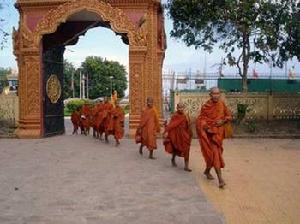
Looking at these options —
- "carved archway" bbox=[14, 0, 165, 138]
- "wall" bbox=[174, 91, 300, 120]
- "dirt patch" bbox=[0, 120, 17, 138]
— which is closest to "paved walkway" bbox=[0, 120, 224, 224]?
"carved archway" bbox=[14, 0, 165, 138]

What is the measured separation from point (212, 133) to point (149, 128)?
3.91 meters

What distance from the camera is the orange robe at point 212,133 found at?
30.1 feet

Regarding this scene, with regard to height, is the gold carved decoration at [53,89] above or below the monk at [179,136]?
above

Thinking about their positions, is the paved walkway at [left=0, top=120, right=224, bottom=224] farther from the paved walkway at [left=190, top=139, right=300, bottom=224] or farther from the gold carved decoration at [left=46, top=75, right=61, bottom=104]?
the gold carved decoration at [left=46, top=75, right=61, bottom=104]

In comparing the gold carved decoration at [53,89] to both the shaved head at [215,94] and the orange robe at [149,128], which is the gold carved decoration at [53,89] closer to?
the orange robe at [149,128]

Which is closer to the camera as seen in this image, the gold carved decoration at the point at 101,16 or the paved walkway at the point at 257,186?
the paved walkway at the point at 257,186

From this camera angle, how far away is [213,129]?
9.25m

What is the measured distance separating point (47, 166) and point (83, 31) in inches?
422

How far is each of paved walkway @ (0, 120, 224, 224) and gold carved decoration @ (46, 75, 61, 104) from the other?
6.02m

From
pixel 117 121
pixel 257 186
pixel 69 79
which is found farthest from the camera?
pixel 69 79

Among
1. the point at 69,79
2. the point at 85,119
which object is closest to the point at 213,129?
the point at 85,119

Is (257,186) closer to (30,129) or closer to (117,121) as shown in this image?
(117,121)

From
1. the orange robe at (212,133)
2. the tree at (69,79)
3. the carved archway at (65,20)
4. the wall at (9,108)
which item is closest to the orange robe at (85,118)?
the carved archway at (65,20)

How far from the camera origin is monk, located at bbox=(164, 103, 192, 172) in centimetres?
1096
